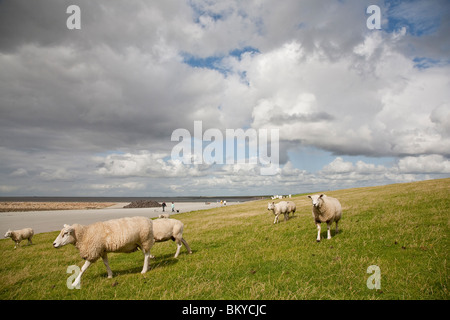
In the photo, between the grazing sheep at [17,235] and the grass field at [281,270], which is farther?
the grazing sheep at [17,235]

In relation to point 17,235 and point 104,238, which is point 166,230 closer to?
point 104,238

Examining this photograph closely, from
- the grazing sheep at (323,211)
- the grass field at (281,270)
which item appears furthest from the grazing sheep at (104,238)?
the grazing sheep at (323,211)

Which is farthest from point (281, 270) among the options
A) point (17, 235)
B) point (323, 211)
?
point (17, 235)

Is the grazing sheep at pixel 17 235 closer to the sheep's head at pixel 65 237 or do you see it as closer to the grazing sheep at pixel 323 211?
the sheep's head at pixel 65 237

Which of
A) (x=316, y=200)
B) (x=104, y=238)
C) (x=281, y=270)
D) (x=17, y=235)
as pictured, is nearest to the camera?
(x=281, y=270)

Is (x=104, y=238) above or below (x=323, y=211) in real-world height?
below

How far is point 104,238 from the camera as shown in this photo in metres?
9.74

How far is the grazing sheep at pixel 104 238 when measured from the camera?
950 centimetres

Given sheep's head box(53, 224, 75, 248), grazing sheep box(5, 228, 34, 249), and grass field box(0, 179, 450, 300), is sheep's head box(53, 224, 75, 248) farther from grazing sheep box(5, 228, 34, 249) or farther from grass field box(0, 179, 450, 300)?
grazing sheep box(5, 228, 34, 249)

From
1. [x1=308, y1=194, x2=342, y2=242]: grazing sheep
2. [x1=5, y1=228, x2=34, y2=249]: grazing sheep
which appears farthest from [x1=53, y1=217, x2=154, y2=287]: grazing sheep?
[x1=5, y1=228, x2=34, y2=249]: grazing sheep
